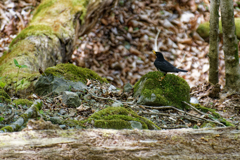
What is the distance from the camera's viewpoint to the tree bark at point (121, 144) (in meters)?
1.47

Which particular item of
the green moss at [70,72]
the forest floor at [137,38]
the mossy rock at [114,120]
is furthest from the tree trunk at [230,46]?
the mossy rock at [114,120]

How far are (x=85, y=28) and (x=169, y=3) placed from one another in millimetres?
3392

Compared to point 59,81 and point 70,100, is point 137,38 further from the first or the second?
point 70,100

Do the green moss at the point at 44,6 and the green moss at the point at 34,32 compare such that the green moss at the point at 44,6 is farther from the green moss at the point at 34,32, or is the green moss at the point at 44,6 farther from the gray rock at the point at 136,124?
the gray rock at the point at 136,124

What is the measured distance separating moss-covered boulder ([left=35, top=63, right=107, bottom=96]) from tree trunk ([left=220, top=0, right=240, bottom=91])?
2537 mm

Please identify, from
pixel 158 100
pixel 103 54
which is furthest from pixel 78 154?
pixel 103 54

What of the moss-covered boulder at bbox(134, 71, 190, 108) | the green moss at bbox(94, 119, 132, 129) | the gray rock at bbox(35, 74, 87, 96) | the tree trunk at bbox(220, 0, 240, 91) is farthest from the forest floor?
the green moss at bbox(94, 119, 132, 129)

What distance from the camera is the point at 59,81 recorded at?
3229 millimetres

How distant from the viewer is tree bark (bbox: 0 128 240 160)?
147 centimetres

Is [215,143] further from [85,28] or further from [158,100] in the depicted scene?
[85,28]

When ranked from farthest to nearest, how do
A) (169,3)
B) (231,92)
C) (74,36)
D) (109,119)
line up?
(169,3) → (74,36) → (231,92) → (109,119)

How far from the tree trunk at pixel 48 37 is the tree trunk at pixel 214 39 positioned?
2.95 metres

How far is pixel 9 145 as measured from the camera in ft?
4.78

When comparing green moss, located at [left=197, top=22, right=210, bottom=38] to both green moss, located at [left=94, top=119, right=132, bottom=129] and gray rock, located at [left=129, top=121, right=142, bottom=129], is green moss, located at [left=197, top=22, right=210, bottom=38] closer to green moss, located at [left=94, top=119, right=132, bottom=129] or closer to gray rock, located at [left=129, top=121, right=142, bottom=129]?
gray rock, located at [left=129, top=121, right=142, bottom=129]
